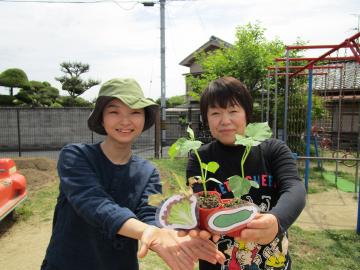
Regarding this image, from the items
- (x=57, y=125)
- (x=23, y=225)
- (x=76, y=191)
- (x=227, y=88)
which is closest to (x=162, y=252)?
→ (x=76, y=191)

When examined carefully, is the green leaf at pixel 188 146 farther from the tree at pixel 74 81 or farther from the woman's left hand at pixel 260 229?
the tree at pixel 74 81

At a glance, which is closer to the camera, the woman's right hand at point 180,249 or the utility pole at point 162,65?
the woman's right hand at point 180,249

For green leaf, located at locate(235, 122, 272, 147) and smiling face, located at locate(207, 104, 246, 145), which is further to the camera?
smiling face, located at locate(207, 104, 246, 145)

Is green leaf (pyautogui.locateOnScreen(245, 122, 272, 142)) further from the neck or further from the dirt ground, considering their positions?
the dirt ground

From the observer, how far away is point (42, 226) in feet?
15.4

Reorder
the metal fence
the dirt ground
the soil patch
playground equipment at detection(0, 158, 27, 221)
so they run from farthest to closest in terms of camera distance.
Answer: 1. the metal fence
2. the soil patch
3. playground equipment at detection(0, 158, 27, 221)
4. the dirt ground

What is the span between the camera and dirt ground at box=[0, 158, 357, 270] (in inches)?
144

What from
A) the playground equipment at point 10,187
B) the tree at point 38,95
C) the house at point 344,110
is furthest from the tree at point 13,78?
the house at point 344,110

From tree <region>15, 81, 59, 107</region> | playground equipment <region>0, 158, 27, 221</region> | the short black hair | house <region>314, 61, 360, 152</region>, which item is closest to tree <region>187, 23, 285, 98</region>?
house <region>314, 61, 360, 152</region>

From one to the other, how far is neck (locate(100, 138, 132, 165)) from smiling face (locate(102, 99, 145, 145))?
0.18ft

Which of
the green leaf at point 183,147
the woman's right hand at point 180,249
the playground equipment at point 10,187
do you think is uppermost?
the green leaf at point 183,147

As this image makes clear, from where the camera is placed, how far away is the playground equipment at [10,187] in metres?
4.45

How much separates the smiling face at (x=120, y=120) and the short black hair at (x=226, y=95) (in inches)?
12.0

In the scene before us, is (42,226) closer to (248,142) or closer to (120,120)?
(120,120)
